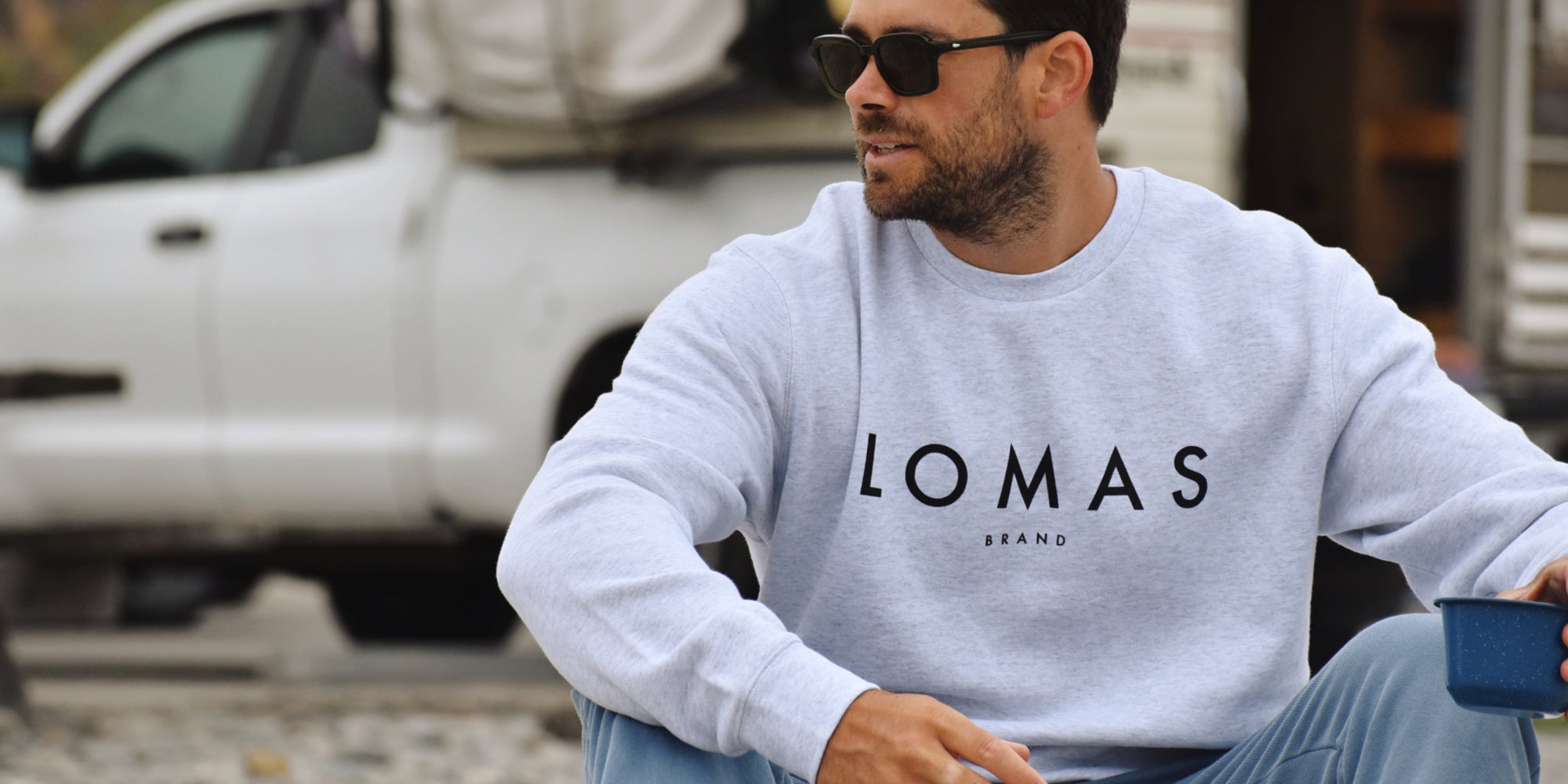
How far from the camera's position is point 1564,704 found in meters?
1.81

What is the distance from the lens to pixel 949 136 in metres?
2.24

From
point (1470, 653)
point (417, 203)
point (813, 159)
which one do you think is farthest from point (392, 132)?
point (1470, 653)

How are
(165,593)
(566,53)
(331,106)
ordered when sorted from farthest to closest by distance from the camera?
(165,593), (331,106), (566,53)

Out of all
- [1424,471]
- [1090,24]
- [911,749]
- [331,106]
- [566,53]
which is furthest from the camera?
[331,106]

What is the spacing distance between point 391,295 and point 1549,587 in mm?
3893

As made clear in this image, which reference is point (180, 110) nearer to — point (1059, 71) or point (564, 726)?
point (564, 726)

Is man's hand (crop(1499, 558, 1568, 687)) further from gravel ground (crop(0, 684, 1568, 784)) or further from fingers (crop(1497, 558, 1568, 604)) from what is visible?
gravel ground (crop(0, 684, 1568, 784))

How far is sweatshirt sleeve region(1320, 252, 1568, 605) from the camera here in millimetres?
2033

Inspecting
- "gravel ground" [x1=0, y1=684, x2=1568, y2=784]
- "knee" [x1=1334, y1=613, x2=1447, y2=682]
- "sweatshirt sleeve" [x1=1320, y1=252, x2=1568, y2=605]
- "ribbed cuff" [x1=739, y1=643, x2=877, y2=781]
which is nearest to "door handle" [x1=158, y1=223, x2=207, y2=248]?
"gravel ground" [x1=0, y1=684, x2=1568, y2=784]

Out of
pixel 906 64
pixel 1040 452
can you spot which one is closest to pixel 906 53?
pixel 906 64

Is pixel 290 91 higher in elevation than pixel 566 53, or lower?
lower

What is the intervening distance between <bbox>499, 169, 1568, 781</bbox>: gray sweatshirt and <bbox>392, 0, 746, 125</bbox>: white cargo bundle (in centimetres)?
261

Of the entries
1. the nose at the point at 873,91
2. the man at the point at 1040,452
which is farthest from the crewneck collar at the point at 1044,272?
the nose at the point at 873,91

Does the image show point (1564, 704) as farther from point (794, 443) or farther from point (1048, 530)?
point (794, 443)
